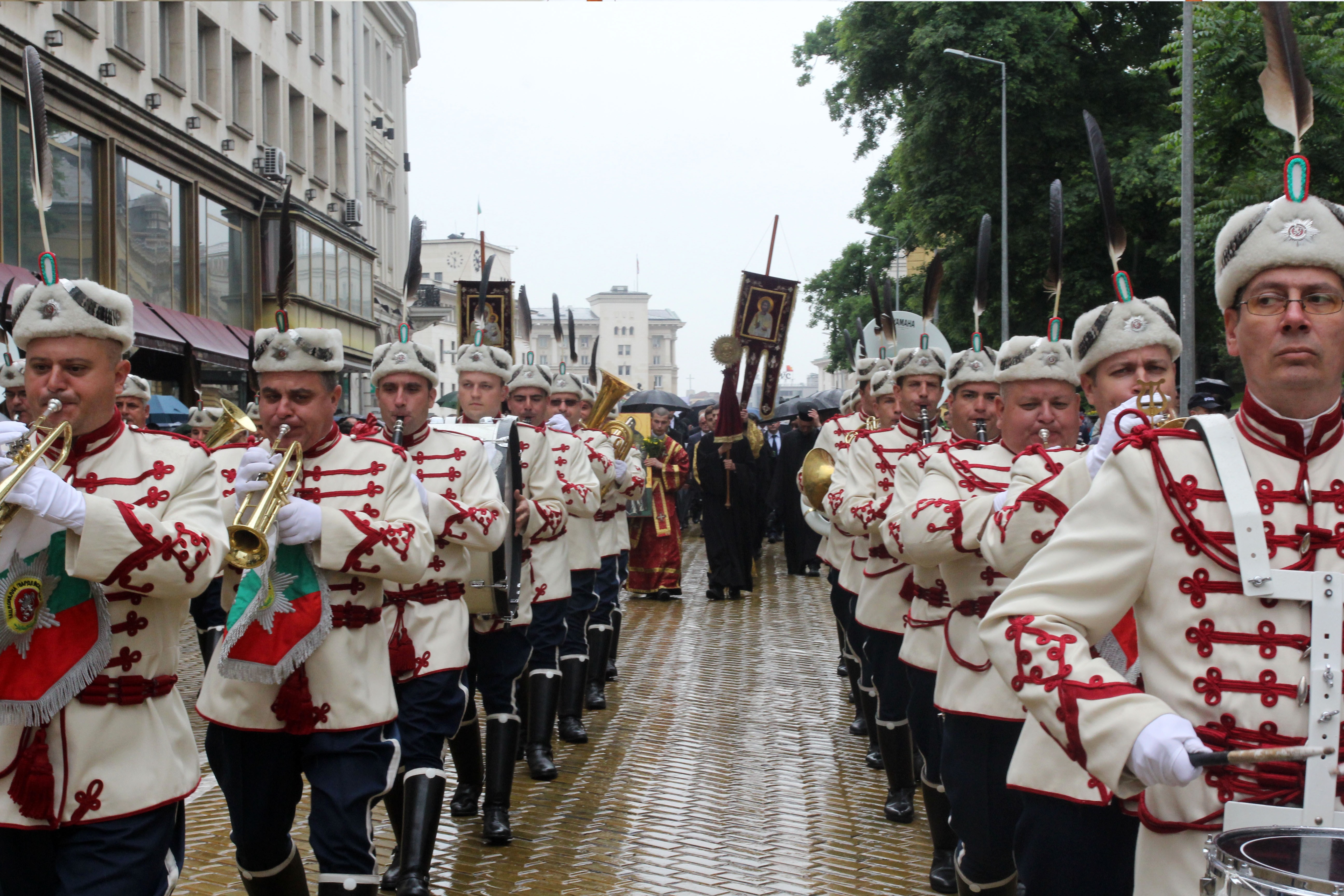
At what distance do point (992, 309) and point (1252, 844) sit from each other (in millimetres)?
32126

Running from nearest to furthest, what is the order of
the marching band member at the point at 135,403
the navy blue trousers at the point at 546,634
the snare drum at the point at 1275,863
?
the snare drum at the point at 1275,863, the navy blue trousers at the point at 546,634, the marching band member at the point at 135,403

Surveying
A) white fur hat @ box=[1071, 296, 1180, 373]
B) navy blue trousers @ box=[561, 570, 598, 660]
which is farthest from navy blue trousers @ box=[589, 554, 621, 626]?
white fur hat @ box=[1071, 296, 1180, 373]

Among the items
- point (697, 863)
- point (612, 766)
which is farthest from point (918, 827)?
point (612, 766)

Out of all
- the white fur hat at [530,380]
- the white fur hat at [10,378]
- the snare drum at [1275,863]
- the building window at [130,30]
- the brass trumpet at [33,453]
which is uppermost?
the building window at [130,30]

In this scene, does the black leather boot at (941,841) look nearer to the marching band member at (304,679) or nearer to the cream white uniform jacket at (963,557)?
the cream white uniform jacket at (963,557)

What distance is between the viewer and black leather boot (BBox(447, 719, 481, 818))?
7.02 meters

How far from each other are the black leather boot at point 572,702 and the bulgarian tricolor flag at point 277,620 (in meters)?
4.29

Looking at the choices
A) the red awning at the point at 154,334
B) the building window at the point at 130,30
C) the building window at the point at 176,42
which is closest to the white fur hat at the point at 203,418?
the red awning at the point at 154,334

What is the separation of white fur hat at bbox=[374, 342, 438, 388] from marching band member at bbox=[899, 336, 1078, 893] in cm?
235

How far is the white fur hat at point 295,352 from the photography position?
4.84 meters

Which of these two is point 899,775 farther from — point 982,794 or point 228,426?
point 228,426

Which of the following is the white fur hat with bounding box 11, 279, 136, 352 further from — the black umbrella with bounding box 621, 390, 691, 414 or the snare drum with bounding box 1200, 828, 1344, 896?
the black umbrella with bounding box 621, 390, 691, 414

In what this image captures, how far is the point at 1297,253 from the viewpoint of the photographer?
2654 mm

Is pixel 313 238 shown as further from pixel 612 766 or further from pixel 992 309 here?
pixel 612 766
